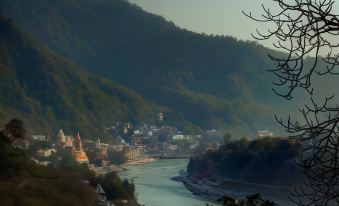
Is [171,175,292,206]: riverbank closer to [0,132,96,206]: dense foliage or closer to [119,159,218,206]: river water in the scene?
[119,159,218,206]: river water

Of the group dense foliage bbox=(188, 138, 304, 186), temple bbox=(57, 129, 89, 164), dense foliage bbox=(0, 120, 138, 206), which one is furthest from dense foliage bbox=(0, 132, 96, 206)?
temple bbox=(57, 129, 89, 164)

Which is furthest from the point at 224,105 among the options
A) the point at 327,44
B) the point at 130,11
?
the point at 327,44

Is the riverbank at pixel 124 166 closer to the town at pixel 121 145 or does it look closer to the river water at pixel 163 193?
the town at pixel 121 145

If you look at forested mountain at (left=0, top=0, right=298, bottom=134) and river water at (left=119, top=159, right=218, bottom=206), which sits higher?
forested mountain at (left=0, top=0, right=298, bottom=134)

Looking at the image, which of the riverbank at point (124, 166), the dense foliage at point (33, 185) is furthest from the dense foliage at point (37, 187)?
the riverbank at point (124, 166)

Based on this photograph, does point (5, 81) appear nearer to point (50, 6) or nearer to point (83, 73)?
point (83, 73)

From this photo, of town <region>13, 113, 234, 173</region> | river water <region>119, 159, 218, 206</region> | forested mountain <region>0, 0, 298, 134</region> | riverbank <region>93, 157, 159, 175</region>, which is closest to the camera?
river water <region>119, 159, 218, 206</region>
